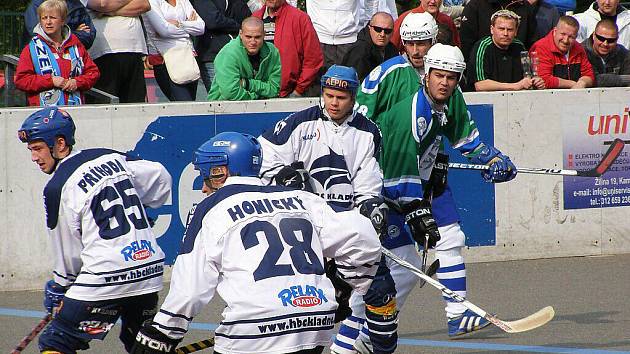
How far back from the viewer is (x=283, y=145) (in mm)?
6773

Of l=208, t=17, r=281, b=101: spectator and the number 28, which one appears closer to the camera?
the number 28

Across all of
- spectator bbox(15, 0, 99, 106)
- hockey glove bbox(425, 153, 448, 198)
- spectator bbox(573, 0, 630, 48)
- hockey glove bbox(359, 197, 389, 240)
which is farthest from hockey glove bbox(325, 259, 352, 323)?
spectator bbox(573, 0, 630, 48)

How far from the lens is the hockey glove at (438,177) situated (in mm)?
7605

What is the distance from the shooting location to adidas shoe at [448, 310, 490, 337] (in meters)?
7.74

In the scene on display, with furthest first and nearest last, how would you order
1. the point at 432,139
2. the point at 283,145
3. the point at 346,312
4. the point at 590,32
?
the point at 590,32 → the point at 432,139 → the point at 283,145 → the point at 346,312

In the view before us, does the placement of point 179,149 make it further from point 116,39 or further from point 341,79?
point 341,79

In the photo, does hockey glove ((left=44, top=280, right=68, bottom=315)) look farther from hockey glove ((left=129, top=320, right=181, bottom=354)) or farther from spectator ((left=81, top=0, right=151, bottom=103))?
spectator ((left=81, top=0, right=151, bottom=103))

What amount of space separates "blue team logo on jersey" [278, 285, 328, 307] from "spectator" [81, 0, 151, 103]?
227 inches

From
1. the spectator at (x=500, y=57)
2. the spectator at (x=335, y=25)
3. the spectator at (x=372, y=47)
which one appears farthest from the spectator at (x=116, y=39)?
the spectator at (x=500, y=57)

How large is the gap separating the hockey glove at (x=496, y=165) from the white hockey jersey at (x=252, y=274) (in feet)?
11.2

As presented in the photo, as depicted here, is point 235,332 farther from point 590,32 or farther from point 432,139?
point 590,32

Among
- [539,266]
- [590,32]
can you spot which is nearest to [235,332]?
[539,266]

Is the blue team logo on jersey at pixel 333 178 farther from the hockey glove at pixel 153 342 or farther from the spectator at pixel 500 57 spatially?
the spectator at pixel 500 57

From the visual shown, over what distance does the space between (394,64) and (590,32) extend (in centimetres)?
506
